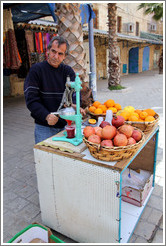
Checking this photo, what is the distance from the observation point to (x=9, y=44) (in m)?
6.23

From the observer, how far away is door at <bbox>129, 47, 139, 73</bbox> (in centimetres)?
2179

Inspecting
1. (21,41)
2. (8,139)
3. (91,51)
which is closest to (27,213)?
(8,139)

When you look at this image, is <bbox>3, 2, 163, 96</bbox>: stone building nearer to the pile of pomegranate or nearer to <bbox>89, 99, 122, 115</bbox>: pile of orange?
<bbox>89, 99, 122, 115</bbox>: pile of orange

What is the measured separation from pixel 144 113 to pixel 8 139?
3.82 m

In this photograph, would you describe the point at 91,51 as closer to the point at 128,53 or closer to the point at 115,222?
the point at 115,222

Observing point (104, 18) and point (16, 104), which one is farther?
point (104, 18)

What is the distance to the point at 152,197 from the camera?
2.67 metres

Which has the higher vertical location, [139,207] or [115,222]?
[115,222]

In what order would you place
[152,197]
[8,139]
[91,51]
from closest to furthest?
1. [152,197]
2. [8,139]
3. [91,51]

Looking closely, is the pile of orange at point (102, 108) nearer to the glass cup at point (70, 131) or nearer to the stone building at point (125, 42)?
the glass cup at point (70, 131)

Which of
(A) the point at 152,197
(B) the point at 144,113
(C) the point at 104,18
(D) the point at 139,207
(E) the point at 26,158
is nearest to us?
(B) the point at 144,113

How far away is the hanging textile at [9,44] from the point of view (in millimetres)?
5926

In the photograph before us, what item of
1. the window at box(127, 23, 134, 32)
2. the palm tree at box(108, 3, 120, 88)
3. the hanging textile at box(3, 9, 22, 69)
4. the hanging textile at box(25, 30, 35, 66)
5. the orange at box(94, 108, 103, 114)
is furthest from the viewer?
the window at box(127, 23, 134, 32)

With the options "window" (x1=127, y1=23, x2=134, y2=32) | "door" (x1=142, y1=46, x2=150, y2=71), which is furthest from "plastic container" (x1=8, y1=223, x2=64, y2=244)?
"door" (x1=142, y1=46, x2=150, y2=71)
